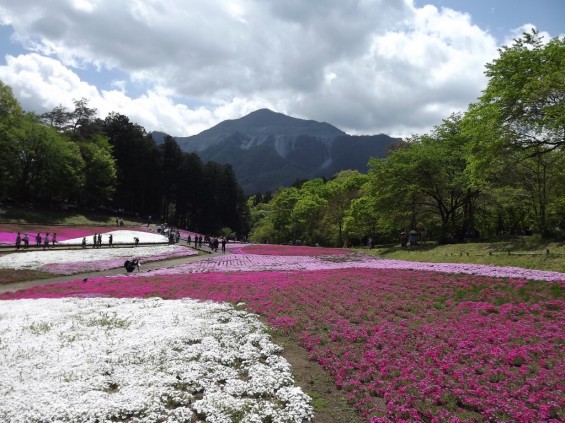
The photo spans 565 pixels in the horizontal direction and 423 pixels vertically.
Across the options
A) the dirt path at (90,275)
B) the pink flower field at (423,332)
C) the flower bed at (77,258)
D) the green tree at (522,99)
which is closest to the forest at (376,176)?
the green tree at (522,99)

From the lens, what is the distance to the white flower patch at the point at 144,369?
28.7ft

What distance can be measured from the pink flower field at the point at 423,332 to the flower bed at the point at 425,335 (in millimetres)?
34

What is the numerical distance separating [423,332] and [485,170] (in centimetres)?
2006

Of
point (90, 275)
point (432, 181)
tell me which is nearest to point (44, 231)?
point (90, 275)

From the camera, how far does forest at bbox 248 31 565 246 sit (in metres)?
25.7

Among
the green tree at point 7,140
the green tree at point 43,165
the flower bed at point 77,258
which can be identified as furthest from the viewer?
the green tree at point 43,165

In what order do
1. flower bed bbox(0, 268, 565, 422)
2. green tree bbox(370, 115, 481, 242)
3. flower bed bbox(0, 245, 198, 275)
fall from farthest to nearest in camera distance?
green tree bbox(370, 115, 481, 242), flower bed bbox(0, 245, 198, 275), flower bed bbox(0, 268, 565, 422)

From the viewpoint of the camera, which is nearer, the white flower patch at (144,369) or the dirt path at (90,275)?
the white flower patch at (144,369)

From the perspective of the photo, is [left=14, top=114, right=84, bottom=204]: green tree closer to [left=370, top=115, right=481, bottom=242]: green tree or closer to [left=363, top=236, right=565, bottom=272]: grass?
[left=370, top=115, right=481, bottom=242]: green tree

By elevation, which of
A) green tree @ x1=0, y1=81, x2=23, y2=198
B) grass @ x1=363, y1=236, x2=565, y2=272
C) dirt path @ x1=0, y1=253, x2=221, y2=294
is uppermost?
green tree @ x1=0, y1=81, x2=23, y2=198

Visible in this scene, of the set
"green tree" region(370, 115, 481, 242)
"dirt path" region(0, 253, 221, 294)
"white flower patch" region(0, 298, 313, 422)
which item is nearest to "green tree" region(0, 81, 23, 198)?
"dirt path" region(0, 253, 221, 294)

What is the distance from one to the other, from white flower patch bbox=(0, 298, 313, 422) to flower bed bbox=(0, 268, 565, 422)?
1.81m

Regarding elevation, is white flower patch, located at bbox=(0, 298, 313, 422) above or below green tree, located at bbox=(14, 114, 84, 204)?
below

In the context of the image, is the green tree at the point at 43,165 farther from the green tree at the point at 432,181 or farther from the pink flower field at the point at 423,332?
the green tree at the point at 432,181
